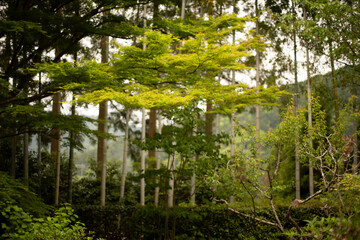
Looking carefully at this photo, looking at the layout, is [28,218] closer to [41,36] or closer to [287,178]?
[41,36]

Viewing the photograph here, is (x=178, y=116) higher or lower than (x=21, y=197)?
higher

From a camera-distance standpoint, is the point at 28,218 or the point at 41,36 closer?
the point at 28,218

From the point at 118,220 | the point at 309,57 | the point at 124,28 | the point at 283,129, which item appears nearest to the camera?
the point at 283,129

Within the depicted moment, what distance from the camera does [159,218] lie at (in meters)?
6.38

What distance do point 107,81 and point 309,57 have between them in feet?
24.1

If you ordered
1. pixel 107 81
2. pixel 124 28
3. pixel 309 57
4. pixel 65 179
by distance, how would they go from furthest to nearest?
pixel 65 179 < pixel 309 57 < pixel 124 28 < pixel 107 81

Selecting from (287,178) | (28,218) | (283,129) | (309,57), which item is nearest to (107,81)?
(28,218)

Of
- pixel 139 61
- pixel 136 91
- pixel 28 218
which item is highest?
pixel 139 61

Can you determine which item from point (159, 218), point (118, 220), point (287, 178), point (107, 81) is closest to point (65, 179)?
point (118, 220)

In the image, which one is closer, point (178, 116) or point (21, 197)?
point (21, 197)

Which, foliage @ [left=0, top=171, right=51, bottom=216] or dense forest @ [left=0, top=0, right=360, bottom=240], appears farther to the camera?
dense forest @ [left=0, top=0, right=360, bottom=240]

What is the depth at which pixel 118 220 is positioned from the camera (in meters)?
7.09

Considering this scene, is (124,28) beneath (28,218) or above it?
above

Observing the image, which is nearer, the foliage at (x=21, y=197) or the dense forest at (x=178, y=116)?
the foliage at (x=21, y=197)
